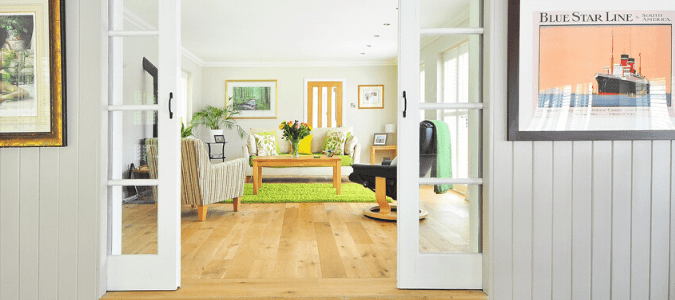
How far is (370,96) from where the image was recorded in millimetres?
8164

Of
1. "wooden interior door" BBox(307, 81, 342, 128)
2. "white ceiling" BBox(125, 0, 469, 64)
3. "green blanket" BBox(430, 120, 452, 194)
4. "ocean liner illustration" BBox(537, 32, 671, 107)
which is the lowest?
"green blanket" BBox(430, 120, 452, 194)

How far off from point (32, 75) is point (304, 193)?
11.9ft

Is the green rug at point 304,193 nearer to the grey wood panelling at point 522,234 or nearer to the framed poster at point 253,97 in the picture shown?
the framed poster at point 253,97

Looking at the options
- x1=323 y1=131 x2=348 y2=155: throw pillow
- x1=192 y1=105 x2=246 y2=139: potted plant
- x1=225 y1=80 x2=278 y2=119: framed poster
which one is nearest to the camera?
x1=323 y1=131 x2=348 y2=155: throw pillow

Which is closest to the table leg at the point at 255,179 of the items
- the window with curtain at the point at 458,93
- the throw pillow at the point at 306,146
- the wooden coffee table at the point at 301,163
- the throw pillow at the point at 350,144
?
the wooden coffee table at the point at 301,163

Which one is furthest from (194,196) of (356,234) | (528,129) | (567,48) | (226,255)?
(567,48)

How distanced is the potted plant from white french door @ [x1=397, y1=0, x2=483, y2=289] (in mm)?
6158

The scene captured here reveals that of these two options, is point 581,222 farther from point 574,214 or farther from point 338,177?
point 338,177

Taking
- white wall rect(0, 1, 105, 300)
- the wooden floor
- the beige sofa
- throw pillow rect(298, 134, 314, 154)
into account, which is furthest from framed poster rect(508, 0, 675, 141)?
throw pillow rect(298, 134, 314, 154)

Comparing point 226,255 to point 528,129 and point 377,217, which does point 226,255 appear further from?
point 528,129

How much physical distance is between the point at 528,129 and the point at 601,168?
0.41 meters

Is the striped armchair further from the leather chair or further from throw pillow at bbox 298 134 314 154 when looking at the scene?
throw pillow at bbox 298 134 314 154

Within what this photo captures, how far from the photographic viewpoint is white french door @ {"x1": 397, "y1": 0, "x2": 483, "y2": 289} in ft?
6.41

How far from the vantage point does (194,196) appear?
3645mm
